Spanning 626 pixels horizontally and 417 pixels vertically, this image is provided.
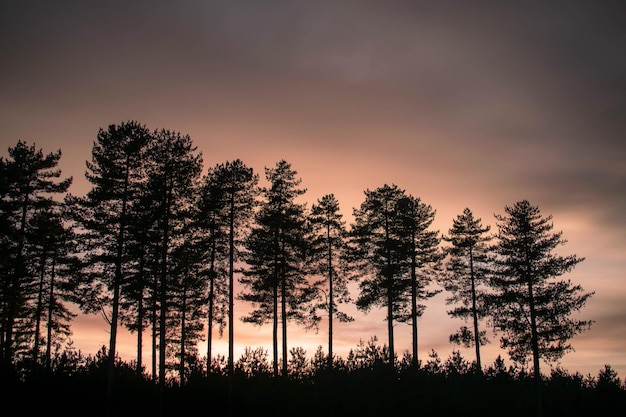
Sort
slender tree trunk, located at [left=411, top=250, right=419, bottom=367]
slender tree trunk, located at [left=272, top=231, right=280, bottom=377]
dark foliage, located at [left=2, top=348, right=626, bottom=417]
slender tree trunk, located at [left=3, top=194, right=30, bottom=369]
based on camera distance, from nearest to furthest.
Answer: dark foliage, located at [left=2, top=348, right=626, bottom=417] < slender tree trunk, located at [left=3, top=194, right=30, bottom=369] < slender tree trunk, located at [left=272, top=231, right=280, bottom=377] < slender tree trunk, located at [left=411, top=250, right=419, bottom=367]

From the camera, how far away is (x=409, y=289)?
1414 inches

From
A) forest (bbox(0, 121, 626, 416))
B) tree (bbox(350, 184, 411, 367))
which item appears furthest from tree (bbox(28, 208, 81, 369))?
tree (bbox(350, 184, 411, 367))

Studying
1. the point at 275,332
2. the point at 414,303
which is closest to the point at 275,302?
the point at 275,332

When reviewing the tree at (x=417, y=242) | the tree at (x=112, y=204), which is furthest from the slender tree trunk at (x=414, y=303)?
the tree at (x=112, y=204)

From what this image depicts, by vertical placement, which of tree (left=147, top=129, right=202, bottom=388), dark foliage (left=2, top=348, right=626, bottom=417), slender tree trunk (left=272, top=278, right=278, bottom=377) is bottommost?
dark foliage (left=2, top=348, right=626, bottom=417)

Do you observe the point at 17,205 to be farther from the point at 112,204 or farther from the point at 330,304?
the point at 330,304

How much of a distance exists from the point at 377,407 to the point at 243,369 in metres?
8.69

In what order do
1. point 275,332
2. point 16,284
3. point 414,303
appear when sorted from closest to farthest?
point 16,284 → point 275,332 → point 414,303

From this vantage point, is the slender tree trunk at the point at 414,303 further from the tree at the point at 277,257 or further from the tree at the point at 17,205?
the tree at the point at 17,205

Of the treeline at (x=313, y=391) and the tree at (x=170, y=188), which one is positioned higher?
the tree at (x=170, y=188)

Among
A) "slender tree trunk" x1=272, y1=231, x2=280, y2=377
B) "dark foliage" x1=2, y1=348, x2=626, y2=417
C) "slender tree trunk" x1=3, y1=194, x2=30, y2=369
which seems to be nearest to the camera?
"dark foliage" x1=2, y1=348, x2=626, y2=417

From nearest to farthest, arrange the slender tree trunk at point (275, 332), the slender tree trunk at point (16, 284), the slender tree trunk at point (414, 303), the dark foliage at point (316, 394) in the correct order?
the dark foliage at point (316, 394)
the slender tree trunk at point (16, 284)
the slender tree trunk at point (275, 332)
the slender tree trunk at point (414, 303)

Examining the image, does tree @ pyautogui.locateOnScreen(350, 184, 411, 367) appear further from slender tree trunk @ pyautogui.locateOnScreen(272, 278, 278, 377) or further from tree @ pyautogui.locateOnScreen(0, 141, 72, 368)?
tree @ pyautogui.locateOnScreen(0, 141, 72, 368)

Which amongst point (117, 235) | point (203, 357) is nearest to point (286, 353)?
point (203, 357)
